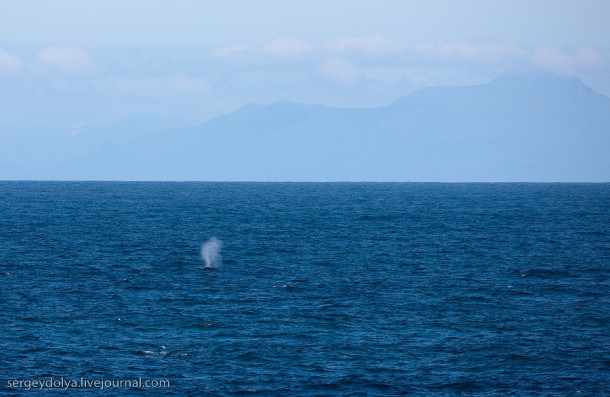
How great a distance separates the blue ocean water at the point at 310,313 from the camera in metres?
38.4

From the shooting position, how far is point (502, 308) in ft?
176

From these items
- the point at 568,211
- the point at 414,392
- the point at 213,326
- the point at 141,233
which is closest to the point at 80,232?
the point at 141,233

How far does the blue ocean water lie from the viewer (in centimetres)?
3838

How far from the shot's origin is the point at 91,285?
2373 inches

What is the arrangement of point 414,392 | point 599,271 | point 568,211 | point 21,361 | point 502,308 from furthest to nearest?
point 568,211, point 599,271, point 502,308, point 21,361, point 414,392

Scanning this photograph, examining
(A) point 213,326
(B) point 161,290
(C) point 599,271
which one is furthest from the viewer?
(C) point 599,271

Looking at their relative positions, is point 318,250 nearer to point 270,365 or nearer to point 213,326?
point 213,326

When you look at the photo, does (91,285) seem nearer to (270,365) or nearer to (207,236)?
(270,365)

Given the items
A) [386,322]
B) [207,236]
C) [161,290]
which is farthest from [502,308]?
[207,236]

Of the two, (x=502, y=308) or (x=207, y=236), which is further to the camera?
(x=207, y=236)

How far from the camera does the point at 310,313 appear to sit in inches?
2023

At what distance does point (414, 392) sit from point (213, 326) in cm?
1569

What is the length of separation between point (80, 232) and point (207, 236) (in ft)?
53.8

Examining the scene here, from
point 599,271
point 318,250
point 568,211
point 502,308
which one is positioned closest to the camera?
point 502,308
